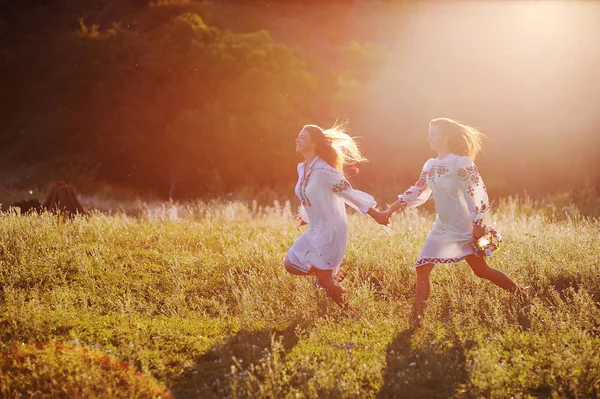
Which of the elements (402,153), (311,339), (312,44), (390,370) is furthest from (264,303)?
(312,44)

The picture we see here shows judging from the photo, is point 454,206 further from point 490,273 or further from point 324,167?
point 324,167

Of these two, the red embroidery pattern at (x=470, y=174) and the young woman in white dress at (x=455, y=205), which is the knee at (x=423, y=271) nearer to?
the young woman in white dress at (x=455, y=205)

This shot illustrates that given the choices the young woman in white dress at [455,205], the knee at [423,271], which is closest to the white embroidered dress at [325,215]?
the young woman in white dress at [455,205]

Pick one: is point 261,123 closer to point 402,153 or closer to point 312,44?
point 402,153

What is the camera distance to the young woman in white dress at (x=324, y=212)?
582 centimetres

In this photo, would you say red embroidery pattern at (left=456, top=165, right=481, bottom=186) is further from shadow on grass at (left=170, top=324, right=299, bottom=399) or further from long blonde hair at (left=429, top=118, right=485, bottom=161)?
shadow on grass at (left=170, top=324, right=299, bottom=399)

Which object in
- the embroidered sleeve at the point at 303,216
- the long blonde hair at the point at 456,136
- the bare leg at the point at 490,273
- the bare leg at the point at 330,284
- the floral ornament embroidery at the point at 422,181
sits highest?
the long blonde hair at the point at 456,136

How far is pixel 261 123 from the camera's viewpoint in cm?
1934

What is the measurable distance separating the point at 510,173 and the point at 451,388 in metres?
14.3

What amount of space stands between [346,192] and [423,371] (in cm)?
196

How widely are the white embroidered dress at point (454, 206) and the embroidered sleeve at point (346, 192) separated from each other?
26.7 inches

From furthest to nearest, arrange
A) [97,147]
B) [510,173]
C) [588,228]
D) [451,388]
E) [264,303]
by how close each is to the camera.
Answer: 1. [97,147]
2. [510,173]
3. [588,228]
4. [264,303]
5. [451,388]

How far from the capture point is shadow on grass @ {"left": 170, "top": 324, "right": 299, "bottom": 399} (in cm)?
443

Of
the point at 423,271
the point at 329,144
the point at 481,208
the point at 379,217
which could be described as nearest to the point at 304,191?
the point at 329,144
